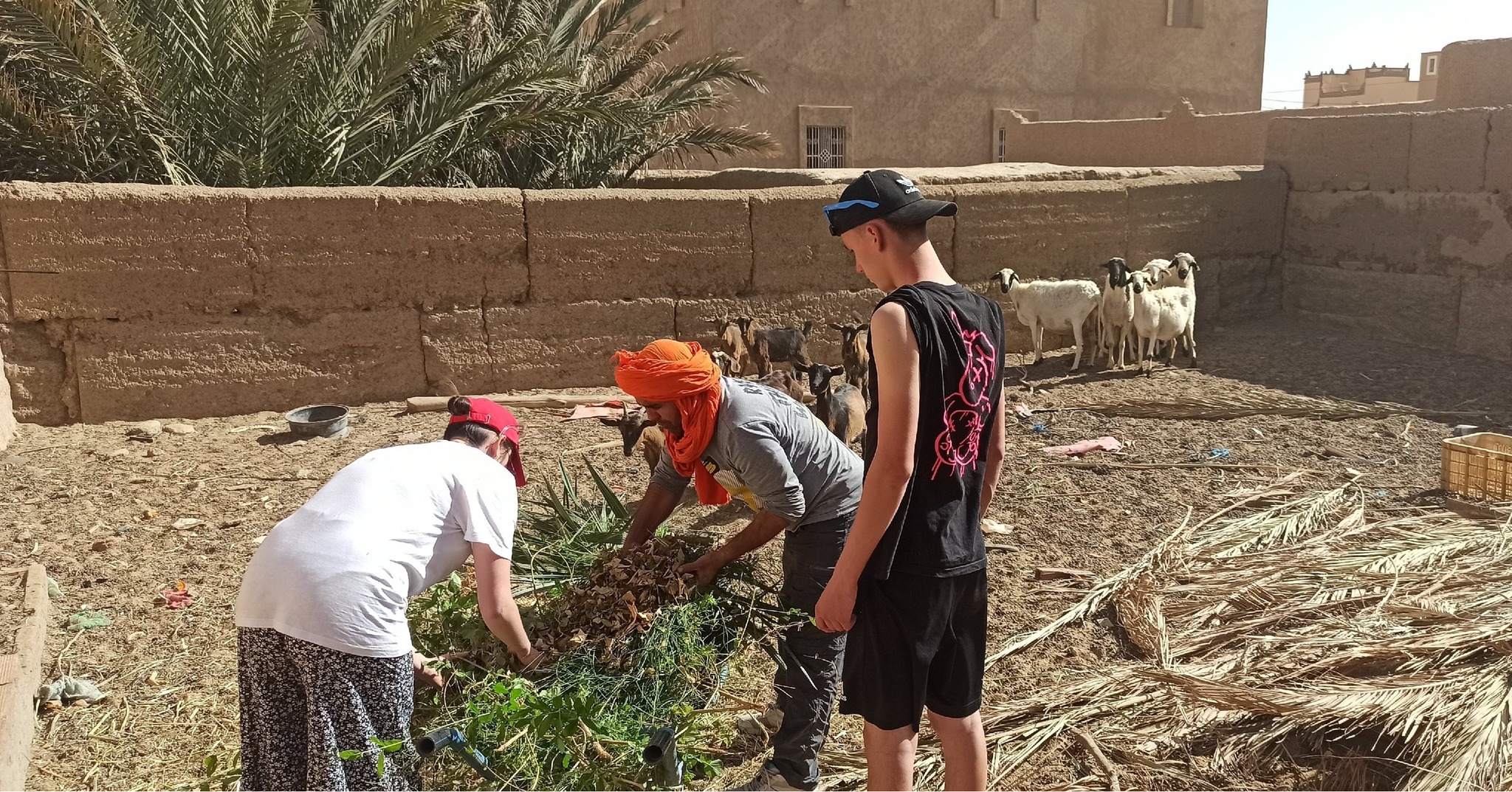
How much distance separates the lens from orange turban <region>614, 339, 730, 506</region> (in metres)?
3.19

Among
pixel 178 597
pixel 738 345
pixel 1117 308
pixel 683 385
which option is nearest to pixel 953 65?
pixel 1117 308

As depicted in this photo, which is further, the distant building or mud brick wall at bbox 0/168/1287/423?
the distant building

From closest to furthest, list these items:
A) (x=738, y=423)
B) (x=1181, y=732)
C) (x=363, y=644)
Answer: (x=363, y=644) → (x=738, y=423) → (x=1181, y=732)

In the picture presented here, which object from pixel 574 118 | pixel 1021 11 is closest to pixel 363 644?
pixel 574 118

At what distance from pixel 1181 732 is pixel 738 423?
1.73m

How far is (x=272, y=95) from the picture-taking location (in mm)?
→ 7691

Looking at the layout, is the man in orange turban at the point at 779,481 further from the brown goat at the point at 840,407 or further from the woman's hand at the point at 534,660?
the brown goat at the point at 840,407

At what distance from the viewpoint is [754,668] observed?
13.5 feet

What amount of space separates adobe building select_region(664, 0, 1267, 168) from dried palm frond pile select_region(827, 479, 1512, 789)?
12999 mm

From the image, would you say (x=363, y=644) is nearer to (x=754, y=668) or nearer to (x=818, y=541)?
(x=818, y=541)

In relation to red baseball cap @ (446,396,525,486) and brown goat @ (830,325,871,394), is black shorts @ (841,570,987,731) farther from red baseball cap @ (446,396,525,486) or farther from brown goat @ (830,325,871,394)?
brown goat @ (830,325,871,394)

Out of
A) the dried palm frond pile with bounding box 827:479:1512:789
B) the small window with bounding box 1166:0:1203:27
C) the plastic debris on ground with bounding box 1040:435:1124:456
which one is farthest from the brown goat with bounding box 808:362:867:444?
the small window with bounding box 1166:0:1203:27

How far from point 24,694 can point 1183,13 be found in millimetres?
23998

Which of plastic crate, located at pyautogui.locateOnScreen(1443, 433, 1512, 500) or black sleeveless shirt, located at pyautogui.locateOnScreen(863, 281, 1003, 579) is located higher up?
black sleeveless shirt, located at pyautogui.locateOnScreen(863, 281, 1003, 579)
